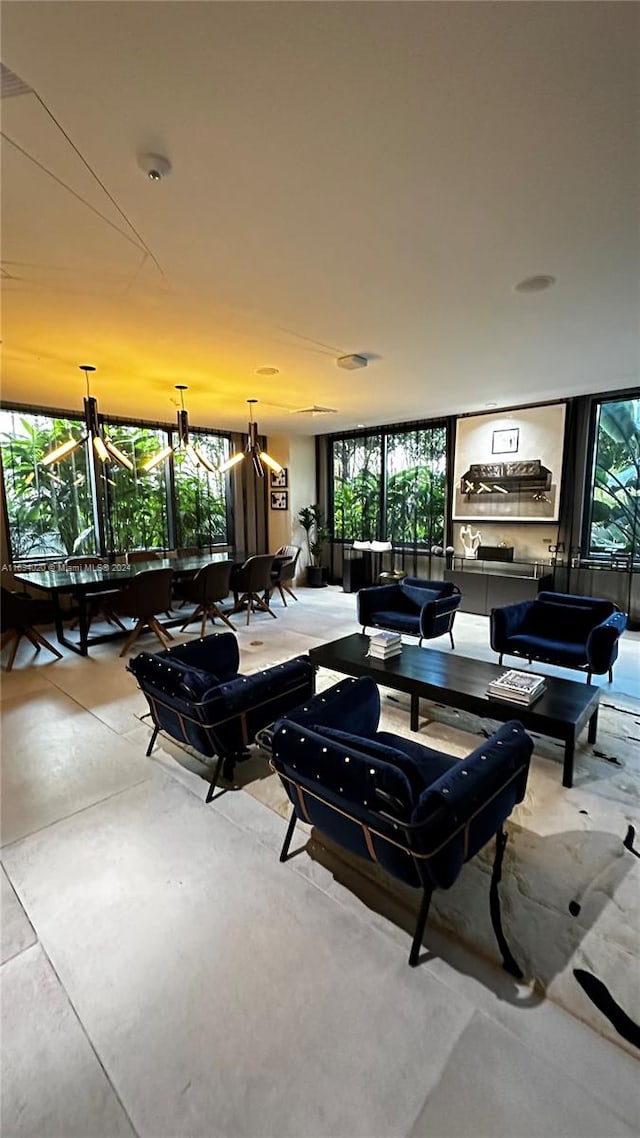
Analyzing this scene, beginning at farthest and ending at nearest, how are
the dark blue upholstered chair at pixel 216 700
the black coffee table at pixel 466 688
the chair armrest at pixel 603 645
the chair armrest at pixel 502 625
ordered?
the chair armrest at pixel 502 625 → the chair armrest at pixel 603 645 → the black coffee table at pixel 466 688 → the dark blue upholstered chair at pixel 216 700

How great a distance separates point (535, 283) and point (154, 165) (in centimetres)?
207

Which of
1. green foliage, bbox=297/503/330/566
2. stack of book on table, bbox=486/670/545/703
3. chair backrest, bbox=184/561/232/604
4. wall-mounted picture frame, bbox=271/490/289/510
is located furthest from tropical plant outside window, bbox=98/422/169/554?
stack of book on table, bbox=486/670/545/703

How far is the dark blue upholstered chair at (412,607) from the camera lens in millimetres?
4383

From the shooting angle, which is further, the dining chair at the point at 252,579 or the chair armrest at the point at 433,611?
the dining chair at the point at 252,579

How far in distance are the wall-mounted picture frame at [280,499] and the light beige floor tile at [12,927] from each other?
23.1ft

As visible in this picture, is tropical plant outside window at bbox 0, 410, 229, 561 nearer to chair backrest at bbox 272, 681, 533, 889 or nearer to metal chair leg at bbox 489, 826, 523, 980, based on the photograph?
chair backrest at bbox 272, 681, 533, 889

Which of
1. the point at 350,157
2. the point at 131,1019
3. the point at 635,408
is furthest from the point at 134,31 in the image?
the point at 635,408

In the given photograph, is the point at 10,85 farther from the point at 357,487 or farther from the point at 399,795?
the point at 357,487

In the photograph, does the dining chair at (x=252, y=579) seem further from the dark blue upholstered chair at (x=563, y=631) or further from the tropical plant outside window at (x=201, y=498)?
the dark blue upholstered chair at (x=563, y=631)

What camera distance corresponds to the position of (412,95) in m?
1.39

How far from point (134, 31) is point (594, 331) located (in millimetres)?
3373

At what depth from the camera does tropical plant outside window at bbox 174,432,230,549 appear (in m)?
7.51

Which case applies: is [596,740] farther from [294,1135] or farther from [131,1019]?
[131,1019]

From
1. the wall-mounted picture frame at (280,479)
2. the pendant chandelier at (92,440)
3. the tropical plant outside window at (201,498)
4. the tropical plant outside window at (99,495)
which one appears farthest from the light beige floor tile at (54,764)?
the wall-mounted picture frame at (280,479)
